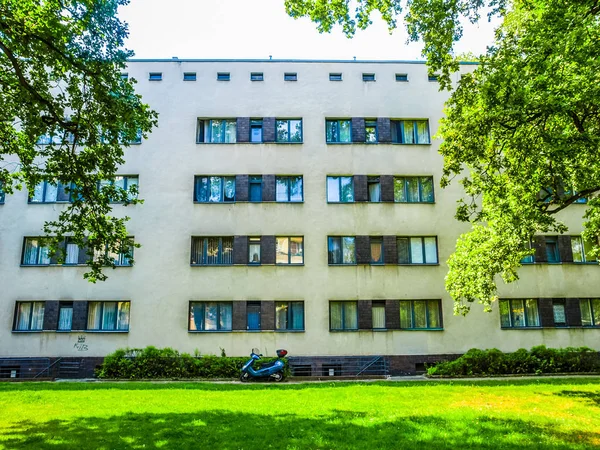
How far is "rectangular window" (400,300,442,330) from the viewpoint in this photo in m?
24.9

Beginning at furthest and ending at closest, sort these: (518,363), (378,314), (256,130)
→ (256,130) < (378,314) < (518,363)

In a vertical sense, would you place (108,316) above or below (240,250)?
below

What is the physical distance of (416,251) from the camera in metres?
25.8

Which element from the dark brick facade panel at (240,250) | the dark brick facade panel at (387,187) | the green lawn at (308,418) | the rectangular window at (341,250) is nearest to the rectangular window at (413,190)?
the dark brick facade panel at (387,187)

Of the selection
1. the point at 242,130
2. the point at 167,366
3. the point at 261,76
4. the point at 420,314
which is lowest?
the point at 167,366

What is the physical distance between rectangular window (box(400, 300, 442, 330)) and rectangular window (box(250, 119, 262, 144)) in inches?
453

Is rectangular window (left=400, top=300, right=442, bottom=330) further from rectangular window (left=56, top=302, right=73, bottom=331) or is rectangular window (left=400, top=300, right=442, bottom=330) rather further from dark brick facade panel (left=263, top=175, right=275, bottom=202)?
rectangular window (left=56, top=302, right=73, bottom=331)

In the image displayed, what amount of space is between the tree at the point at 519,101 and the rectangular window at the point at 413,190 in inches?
361

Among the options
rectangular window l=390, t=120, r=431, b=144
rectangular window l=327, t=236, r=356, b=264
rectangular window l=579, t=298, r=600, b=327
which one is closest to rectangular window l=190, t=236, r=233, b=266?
rectangular window l=327, t=236, r=356, b=264

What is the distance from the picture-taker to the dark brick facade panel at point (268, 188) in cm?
2592

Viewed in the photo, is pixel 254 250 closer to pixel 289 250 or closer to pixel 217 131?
pixel 289 250

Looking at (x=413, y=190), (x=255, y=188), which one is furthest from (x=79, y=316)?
(x=413, y=190)

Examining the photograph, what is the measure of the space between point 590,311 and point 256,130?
1983 cm

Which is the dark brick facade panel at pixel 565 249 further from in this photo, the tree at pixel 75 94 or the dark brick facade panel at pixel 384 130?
the tree at pixel 75 94
